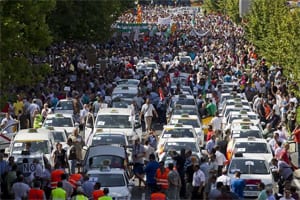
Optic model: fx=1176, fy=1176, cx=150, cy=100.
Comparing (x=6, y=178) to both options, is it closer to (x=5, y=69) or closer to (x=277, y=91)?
(x=5, y=69)

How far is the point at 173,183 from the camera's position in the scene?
28344mm

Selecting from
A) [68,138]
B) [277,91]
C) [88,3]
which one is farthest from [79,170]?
[88,3]

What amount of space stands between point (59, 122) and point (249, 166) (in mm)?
10341

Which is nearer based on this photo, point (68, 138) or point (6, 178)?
point (6, 178)

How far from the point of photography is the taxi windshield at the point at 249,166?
1191 inches

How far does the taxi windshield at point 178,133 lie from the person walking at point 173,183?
7.36m

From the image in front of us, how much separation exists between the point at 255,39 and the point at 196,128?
1211 inches

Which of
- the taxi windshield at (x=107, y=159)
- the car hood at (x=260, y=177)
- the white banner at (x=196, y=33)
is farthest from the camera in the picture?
the white banner at (x=196, y=33)

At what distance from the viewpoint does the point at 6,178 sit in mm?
28016

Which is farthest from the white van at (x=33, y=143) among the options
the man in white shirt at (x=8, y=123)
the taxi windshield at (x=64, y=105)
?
the taxi windshield at (x=64, y=105)

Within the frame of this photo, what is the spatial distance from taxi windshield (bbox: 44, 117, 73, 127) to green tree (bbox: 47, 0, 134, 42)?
1939 centimetres

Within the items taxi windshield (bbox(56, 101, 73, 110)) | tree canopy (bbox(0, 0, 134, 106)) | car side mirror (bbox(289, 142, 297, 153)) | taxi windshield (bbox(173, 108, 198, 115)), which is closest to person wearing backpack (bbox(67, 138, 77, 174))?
tree canopy (bbox(0, 0, 134, 106))

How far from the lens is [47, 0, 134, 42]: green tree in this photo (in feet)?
197

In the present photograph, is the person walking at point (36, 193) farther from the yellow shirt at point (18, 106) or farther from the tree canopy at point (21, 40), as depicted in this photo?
the yellow shirt at point (18, 106)
